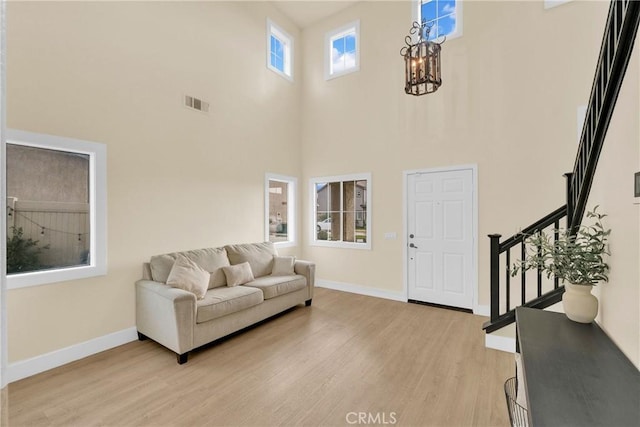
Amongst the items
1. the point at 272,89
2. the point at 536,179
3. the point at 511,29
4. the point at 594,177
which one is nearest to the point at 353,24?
the point at 272,89

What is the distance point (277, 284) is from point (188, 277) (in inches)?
43.3

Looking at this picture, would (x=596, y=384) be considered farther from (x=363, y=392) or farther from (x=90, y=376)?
(x=90, y=376)

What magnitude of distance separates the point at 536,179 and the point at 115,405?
15.8ft

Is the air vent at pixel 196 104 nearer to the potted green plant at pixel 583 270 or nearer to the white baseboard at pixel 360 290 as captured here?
the white baseboard at pixel 360 290

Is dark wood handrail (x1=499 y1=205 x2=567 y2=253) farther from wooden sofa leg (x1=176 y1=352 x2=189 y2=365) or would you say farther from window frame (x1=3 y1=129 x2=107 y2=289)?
window frame (x1=3 y1=129 x2=107 y2=289)

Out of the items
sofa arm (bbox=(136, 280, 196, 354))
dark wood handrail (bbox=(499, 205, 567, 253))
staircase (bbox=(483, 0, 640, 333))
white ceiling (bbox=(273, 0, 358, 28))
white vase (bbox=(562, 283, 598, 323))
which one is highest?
white ceiling (bbox=(273, 0, 358, 28))

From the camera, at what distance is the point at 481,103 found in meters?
3.94

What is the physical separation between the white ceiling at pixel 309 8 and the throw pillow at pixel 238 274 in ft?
15.1

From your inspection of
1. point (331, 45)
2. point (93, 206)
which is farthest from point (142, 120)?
point (331, 45)

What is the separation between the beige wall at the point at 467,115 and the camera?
11.3ft

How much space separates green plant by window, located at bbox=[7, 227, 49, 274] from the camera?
2.41 metres

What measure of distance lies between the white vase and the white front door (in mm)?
2454

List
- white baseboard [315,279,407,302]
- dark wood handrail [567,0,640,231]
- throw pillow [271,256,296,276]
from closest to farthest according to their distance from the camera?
dark wood handrail [567,0,640,231] < throw pillow [271,256,296,276] < white baseboard [315,279,407,302]

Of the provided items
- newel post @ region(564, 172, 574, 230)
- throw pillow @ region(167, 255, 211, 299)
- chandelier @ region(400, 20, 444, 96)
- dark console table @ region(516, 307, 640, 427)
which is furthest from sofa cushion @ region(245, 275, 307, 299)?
newel post @ region(564, 172, 574, 230)
